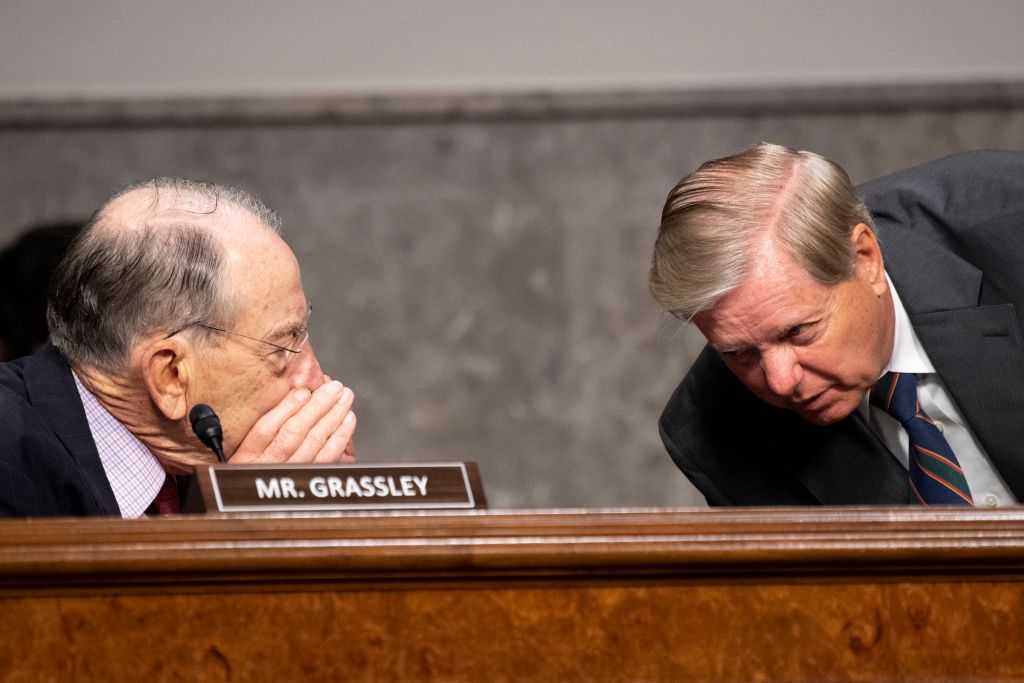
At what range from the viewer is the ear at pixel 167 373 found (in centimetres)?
172

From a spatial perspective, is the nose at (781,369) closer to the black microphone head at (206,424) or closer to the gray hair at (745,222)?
the gray hair at (745,222)

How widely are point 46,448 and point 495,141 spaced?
2.19 m

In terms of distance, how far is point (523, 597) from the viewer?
1112 millimetres

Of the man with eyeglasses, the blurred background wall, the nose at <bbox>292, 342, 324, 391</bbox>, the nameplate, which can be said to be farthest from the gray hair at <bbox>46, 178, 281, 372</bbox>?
the blurred background wall

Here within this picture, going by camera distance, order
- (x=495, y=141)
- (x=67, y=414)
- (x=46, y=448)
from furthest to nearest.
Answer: (x=495, y=141)
(x=67, y=414)
(x=46, y=448)

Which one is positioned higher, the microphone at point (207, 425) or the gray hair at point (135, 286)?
the gray hair at point (135, 286)

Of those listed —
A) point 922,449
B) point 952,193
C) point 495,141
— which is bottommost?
point 922,449

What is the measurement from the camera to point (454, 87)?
3498mm

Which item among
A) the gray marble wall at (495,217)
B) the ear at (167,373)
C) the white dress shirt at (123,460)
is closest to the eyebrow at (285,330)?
the ear at (167,373)

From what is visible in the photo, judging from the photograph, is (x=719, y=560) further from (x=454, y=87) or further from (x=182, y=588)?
(x=454, y=87)

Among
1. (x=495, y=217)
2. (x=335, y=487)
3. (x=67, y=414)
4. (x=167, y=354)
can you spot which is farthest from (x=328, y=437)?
(x=495, y=217)

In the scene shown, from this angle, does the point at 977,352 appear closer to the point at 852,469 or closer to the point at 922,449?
the point at 922,449

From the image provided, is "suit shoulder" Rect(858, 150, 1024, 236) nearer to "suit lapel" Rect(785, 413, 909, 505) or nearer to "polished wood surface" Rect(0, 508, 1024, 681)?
"suit lapel" Rect(785, 413, 909, 505)

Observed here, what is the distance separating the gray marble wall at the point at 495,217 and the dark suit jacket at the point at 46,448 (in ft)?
6.09
